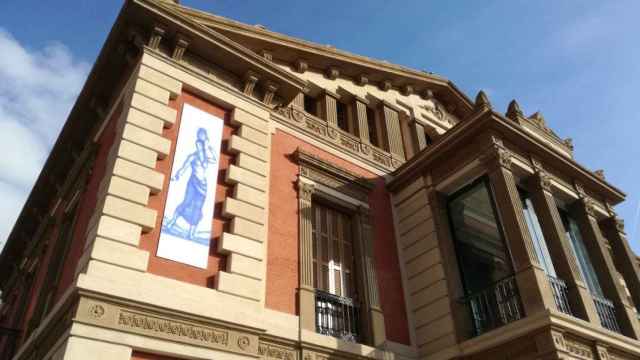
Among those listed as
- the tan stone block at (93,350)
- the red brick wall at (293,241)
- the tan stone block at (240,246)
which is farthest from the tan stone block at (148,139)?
the tan stone block at (93,350)

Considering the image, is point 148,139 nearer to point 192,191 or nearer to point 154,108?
point 154,108

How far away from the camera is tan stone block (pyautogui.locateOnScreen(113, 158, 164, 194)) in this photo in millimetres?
7402

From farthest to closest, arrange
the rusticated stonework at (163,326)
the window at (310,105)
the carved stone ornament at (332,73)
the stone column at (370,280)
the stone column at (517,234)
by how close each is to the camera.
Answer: the carved stone ornament at (332,73), the window at (310,105), the stone column at (370,280), the stone column at (517,234), the rusticated stonework at (163,326)

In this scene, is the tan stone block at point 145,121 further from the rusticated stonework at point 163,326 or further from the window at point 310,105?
the window at point 310,105

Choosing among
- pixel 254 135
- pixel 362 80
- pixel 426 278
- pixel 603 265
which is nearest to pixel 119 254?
pixel 254 135

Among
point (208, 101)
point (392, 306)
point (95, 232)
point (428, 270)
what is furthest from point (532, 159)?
point (95, 232)

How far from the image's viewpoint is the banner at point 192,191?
24.4ft

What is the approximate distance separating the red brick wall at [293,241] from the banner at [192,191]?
1248 mm

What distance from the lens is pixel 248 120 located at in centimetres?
973

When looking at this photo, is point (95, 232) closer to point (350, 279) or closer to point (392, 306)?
point (350, 279)

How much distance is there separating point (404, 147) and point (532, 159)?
4020mm

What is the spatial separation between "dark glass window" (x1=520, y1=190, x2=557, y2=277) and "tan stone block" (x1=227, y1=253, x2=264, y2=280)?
4.87 m

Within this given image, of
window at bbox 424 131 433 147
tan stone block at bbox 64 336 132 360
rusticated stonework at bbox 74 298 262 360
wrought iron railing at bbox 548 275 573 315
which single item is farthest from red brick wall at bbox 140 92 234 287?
window at bbox 424 131 433 147

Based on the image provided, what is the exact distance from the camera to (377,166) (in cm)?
1209
